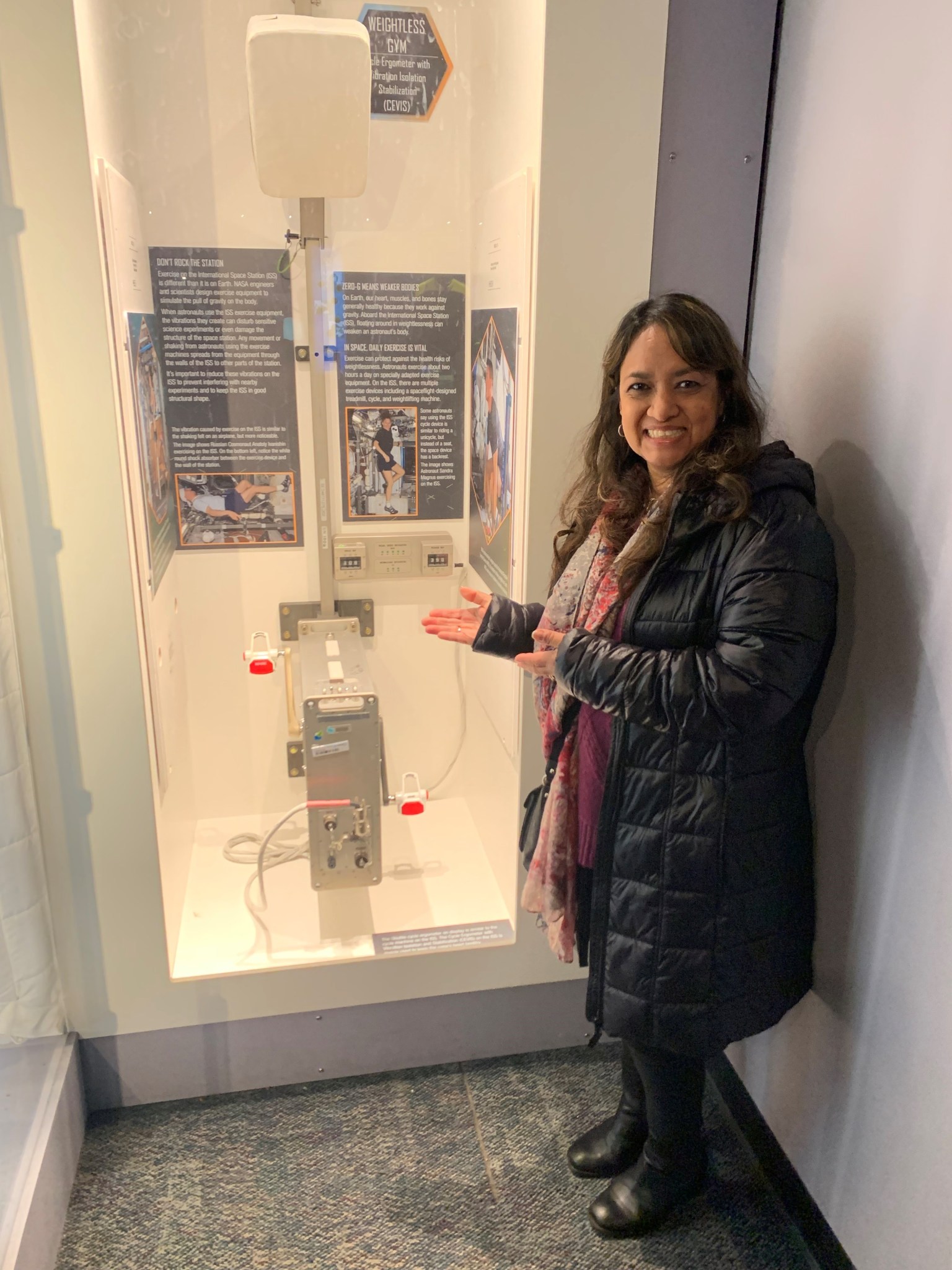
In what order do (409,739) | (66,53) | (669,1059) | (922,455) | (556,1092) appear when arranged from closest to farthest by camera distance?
1. (922,455)
2. (66,53)
3. (669,1059)
4. (556,1092)
5. (409,739)

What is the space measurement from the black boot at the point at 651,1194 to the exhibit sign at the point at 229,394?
1407mm

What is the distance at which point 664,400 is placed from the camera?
4.09 feet

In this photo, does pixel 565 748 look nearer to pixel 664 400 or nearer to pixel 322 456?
pixel 664 400

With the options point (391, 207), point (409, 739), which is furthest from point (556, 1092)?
point (391, 207)

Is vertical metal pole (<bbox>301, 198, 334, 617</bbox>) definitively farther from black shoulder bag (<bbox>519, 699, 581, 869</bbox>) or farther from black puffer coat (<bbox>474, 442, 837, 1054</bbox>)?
black puffer coat (<bbox>474, 442, 837, 1054</bbox>)

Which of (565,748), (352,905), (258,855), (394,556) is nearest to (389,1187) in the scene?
(352,905)

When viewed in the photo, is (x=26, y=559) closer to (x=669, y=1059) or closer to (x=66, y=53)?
(x=66, y=53)

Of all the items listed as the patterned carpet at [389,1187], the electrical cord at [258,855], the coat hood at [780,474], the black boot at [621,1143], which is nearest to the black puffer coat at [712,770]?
the coat hood at [780,474]

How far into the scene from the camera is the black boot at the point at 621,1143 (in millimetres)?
1646

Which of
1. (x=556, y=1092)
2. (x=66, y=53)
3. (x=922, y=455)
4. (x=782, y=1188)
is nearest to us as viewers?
(x=922, y=455)

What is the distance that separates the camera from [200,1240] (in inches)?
60.7

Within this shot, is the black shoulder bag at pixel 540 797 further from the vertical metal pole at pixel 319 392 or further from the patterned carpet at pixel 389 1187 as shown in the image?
the vertical metal pole at pixel 319 392

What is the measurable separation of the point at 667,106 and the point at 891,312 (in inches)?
22.5

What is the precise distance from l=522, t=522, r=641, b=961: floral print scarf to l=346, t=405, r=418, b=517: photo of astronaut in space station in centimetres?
70
